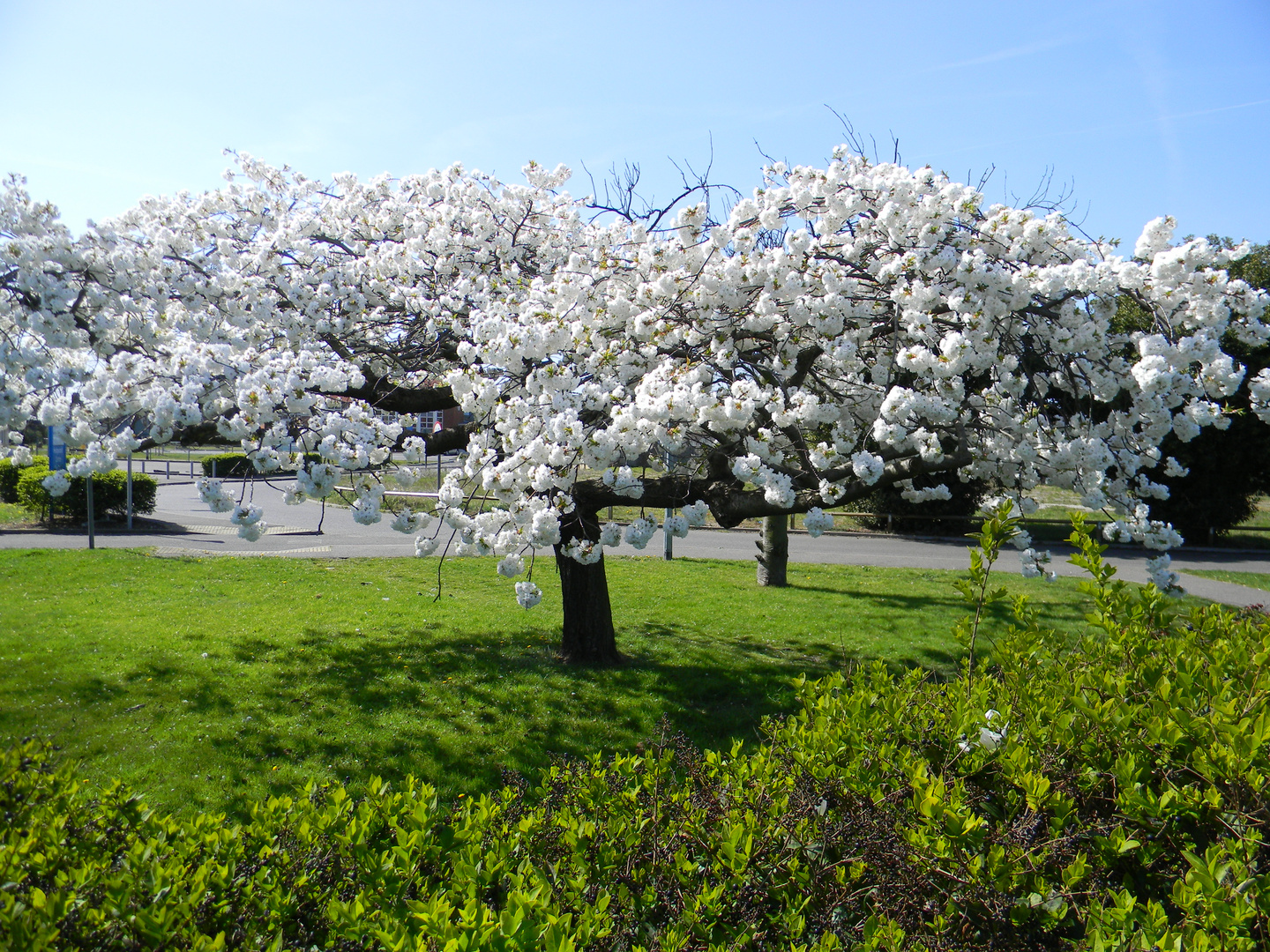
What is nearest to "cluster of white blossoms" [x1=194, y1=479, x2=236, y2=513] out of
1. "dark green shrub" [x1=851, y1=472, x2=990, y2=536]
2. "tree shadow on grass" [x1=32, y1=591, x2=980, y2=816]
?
"tree shadow on grass" [x1=32, y1=591, x2=980, y2=816]

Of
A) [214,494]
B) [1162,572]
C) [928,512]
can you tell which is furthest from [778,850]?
[928,512]

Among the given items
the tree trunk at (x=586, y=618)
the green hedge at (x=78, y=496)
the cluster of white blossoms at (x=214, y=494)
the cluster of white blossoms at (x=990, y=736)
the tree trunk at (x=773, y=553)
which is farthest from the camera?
the green hedge at (x=78, y=496)

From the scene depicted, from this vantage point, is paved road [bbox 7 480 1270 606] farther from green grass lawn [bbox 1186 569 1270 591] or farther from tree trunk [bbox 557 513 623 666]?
tree trunk [bbox 557 513 623 666]

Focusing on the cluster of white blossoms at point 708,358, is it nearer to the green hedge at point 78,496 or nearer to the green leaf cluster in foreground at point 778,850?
the green leaf cluster in foreground at point 778,850

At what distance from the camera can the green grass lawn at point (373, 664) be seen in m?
5.18

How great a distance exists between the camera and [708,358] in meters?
5.41

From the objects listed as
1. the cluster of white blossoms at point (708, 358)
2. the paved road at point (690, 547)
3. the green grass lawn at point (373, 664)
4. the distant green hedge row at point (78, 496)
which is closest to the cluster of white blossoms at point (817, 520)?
the cluster of white blossoms at point (708, 358)

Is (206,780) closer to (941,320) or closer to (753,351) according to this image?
(753,351)

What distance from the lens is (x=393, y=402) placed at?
714 cm

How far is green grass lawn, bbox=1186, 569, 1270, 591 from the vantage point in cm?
1280

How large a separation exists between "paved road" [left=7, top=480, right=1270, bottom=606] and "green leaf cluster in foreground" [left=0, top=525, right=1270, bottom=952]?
38.1 feet

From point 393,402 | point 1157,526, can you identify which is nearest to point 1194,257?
point 1157,526

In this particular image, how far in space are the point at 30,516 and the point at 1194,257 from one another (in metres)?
21.8

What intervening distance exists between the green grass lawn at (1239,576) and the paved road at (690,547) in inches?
13.9
